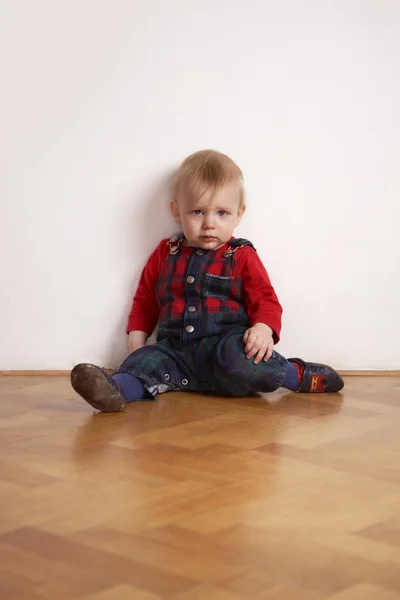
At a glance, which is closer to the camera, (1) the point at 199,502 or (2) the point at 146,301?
(1) the point at 199,502

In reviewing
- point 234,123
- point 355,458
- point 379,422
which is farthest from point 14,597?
point 234,123

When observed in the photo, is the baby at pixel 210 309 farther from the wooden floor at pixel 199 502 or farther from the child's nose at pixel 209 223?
the wooden floor at pixel 199 502

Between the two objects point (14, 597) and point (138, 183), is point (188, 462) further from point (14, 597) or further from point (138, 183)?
point (138, 183)

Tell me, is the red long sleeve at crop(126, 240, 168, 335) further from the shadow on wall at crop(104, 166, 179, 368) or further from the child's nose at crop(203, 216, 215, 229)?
the child's nose at crop(203, 216, 215, 229)

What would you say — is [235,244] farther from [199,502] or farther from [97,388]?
[199,502]

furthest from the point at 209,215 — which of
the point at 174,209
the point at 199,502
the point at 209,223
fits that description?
the point at 199,502

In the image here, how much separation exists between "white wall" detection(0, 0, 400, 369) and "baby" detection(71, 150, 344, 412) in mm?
76

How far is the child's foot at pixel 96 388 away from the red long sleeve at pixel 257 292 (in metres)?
0.42

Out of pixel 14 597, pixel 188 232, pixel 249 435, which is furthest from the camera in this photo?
pixel 188 232

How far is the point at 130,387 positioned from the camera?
1.76m

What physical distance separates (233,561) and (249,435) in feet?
1.92

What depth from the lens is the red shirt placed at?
76.4 inches

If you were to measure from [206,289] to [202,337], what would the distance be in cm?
11

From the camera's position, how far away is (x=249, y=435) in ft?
4.81
